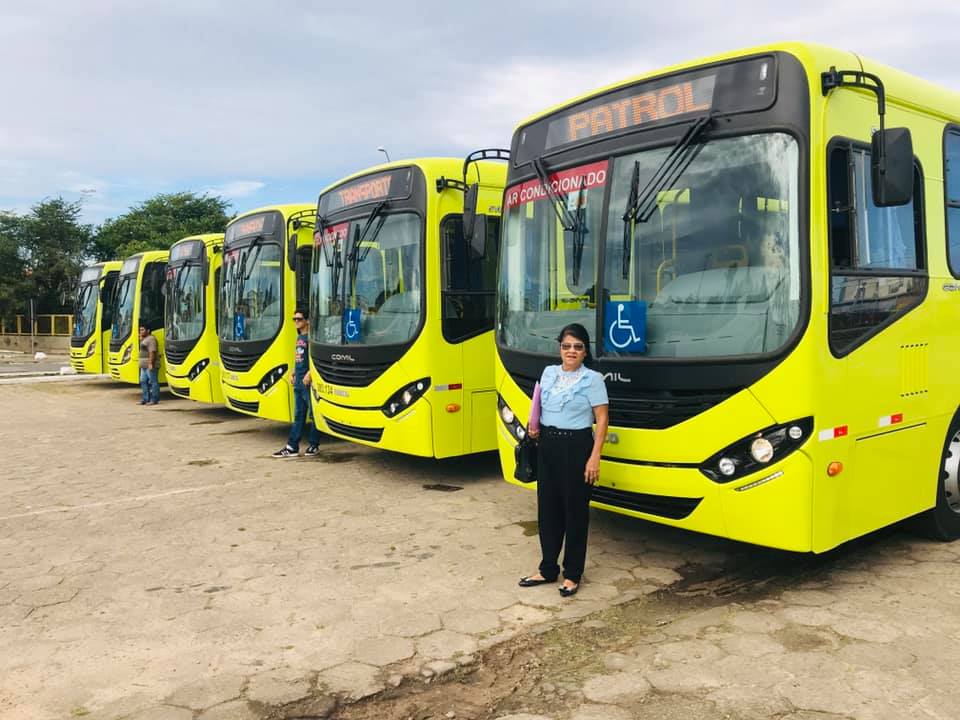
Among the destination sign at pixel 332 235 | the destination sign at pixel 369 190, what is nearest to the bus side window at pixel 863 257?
the destination sign at pixel 369 190

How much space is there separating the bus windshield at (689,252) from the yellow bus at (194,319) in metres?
8.82

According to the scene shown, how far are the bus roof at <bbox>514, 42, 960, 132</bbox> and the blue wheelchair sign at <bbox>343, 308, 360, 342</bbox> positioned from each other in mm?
3129

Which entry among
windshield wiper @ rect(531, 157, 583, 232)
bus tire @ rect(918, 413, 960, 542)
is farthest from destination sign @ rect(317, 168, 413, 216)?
bus tire @ rect(918, 413, 960, 542)

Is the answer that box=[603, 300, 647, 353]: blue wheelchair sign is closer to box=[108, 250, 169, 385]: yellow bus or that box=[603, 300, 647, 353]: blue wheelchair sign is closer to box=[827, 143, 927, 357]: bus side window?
box=[827, 143, 927, 357]: bus side window

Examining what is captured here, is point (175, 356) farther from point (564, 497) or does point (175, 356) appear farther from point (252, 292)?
point (564, 497)

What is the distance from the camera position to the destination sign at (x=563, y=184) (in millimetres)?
5397

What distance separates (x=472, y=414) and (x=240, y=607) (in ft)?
11.9

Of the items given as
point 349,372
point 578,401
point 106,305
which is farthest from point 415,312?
point 106,305

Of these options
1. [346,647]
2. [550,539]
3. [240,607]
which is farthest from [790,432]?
[240,607]

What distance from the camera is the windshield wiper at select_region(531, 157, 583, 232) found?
18.3ft

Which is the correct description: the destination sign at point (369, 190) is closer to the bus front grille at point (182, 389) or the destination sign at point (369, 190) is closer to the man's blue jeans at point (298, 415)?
the man's blue jeans at point (298, 415)

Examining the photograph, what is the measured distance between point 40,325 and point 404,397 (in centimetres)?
4177

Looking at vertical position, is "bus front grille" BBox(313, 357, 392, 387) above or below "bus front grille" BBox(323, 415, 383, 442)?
above

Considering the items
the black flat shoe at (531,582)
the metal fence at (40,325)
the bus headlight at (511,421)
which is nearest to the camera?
the black flat shoe at (531,582)
